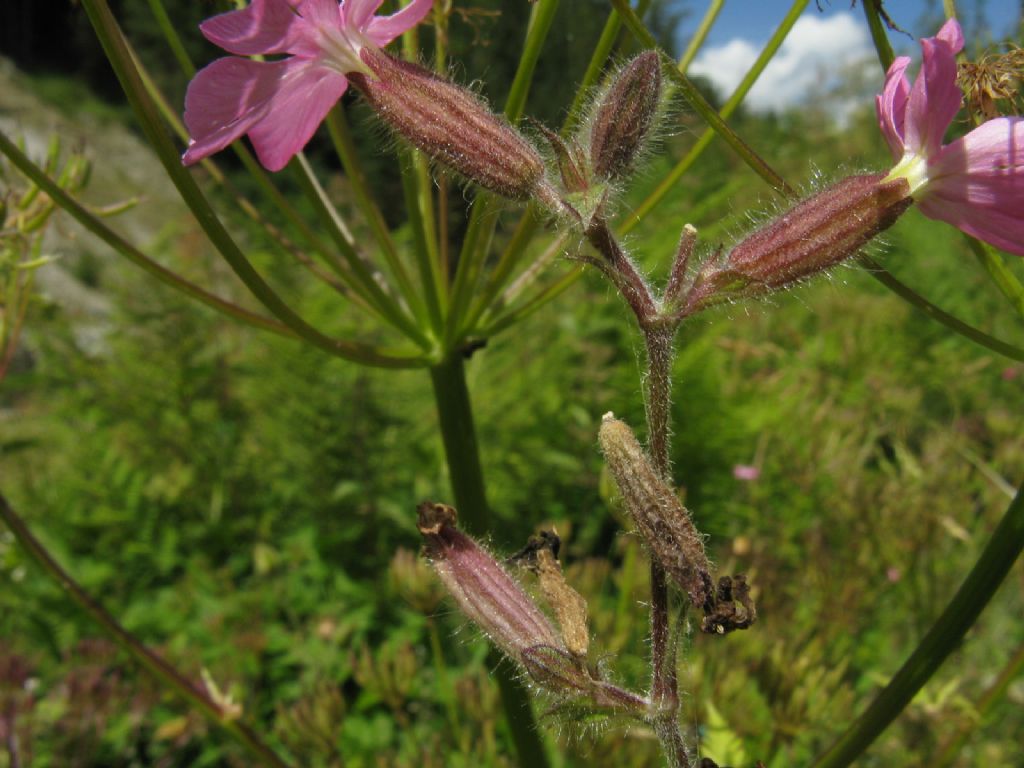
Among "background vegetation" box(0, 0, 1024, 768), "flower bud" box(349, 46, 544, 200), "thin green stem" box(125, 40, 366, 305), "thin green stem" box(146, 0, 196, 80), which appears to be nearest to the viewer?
"flower bud" box(349, 46, 544, 200)

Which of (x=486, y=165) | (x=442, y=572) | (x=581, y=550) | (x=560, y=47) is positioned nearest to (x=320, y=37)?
(x=486, y=165)

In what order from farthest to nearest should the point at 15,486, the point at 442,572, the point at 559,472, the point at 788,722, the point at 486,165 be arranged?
the point at 15,486, the point at 559,472, the point at 788,722, the point at 442,572, the point at 486,165

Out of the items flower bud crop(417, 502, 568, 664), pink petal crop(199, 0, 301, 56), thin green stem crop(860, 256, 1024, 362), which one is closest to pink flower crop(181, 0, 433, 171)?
pink petal crop(199, 0, 301, 56)

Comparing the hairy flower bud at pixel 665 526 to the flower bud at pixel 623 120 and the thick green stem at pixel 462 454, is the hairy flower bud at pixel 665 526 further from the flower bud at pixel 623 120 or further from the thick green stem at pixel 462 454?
the thick green stem at pixel 462 454

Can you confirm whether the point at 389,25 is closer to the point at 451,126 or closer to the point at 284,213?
the point at 451,126

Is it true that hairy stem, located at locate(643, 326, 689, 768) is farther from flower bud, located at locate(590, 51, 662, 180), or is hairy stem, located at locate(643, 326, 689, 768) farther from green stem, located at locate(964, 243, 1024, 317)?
green stem, located at locate(964, 243, 1024, 317)

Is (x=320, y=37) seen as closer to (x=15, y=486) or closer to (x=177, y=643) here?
(x=177, y=643)

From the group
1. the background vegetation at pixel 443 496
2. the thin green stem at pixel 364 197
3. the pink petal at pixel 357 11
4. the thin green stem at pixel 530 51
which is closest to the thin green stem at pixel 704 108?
the thin green stem at pixel 530 51
